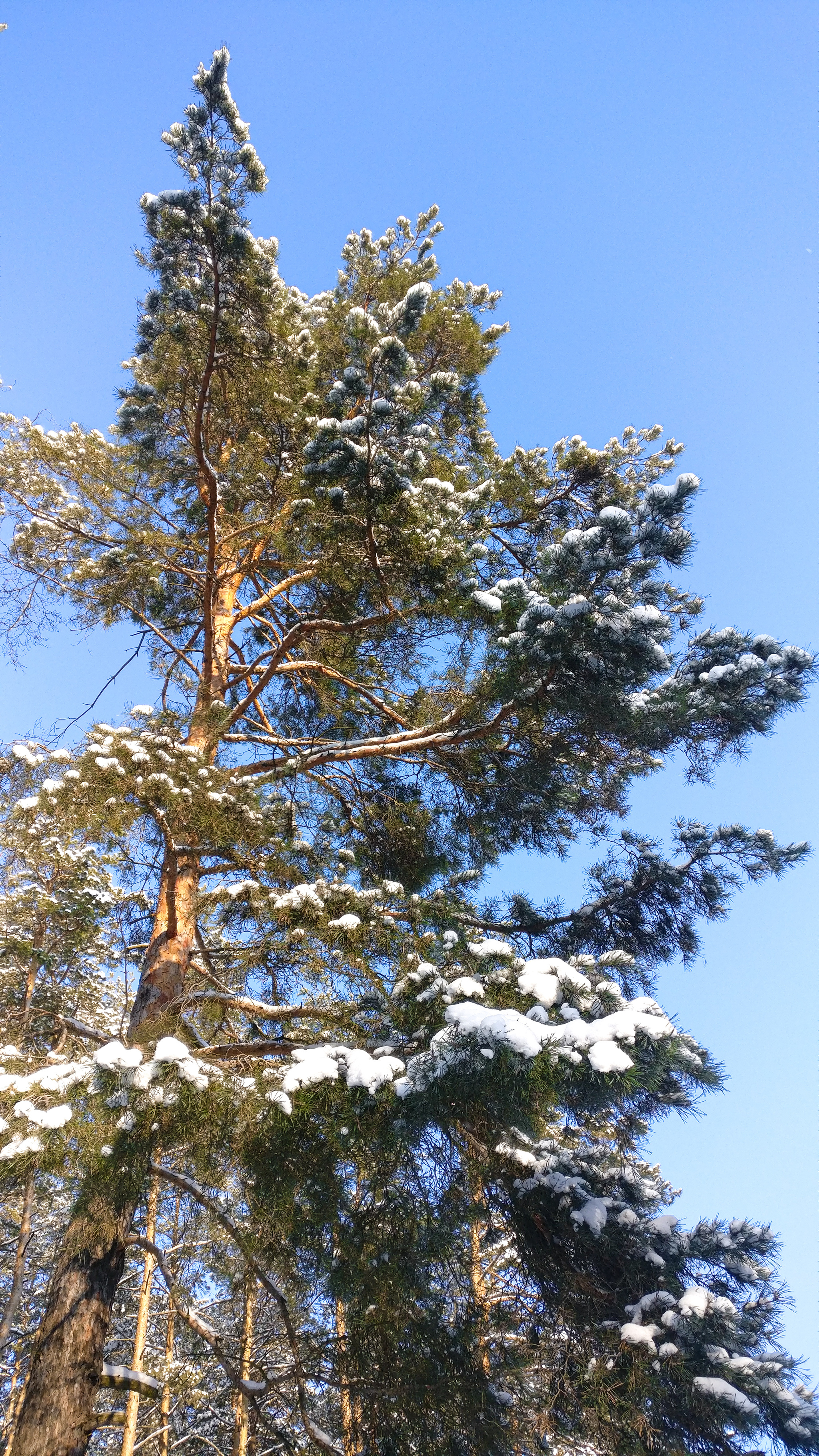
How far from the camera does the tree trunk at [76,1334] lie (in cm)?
392

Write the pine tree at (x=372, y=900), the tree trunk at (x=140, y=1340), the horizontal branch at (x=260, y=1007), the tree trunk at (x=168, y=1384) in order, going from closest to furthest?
1. the pine tree at (x=372, y=900)
2. the horizontal branch at (x=260, y=1007)
3. the tree trunk at (x=168, y=1384)
4. the tree trunk at (x=140, y=1340)

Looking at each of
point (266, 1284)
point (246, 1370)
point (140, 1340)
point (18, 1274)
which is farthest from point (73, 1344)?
point (140, 1340)

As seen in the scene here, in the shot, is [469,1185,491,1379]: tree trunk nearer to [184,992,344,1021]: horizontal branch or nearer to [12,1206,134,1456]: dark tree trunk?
[184,992,344,1021]: horizontal branch

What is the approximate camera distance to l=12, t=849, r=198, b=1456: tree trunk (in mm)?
3924

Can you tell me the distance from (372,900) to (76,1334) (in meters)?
2.85

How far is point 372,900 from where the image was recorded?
559 centimetres

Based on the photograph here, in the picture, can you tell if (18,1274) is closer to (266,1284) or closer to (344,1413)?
(344,1413)

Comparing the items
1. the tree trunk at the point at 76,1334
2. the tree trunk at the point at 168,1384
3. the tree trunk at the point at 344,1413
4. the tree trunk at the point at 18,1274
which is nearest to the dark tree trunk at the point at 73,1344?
the tree trunk at the point at 76,1334

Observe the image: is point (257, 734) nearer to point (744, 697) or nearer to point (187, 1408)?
point (744, 697)

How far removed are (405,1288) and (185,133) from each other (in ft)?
21.9

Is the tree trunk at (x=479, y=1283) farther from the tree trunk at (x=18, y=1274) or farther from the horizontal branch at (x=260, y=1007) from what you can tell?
the tree trunk at (x=18, y=1274)

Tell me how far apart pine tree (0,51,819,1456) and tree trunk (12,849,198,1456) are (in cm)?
2

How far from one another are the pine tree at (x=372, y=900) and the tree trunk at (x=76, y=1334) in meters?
0.02

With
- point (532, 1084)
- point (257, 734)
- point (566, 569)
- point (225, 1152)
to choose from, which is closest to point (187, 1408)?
point (257, 734)
